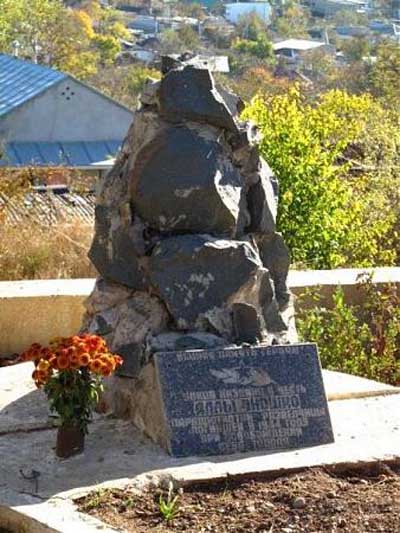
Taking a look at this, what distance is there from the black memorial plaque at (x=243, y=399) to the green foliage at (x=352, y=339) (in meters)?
1.56

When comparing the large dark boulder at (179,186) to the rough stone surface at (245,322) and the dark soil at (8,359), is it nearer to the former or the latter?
the rough stone surface at (245,322)

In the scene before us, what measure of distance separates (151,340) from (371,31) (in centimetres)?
11770

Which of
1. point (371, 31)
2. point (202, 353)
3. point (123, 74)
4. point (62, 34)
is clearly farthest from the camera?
point (371, 31)

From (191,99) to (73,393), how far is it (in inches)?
57.8

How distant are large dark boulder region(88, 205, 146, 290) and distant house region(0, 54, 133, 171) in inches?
1230

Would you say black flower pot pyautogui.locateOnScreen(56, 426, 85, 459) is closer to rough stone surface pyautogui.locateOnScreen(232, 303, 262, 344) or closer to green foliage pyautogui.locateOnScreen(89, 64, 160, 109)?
rough stone surface pyautogui.locateOnScreen(232, 303, 262, 344)

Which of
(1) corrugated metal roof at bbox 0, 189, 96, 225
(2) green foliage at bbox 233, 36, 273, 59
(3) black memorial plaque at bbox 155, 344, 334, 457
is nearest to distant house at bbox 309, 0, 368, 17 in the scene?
(2) green foliage at bbox 233, 36, 273, 59

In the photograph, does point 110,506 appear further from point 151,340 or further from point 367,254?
point 367,254

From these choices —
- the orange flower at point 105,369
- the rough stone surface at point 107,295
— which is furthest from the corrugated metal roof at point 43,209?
the orange flower at point 105,369

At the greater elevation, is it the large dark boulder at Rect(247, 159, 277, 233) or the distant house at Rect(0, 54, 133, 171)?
the large dark boulder at Rect(247, 159, 277, 233)

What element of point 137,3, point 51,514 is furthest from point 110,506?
point 137,3

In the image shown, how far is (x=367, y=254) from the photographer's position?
992cm

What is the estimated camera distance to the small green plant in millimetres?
4785

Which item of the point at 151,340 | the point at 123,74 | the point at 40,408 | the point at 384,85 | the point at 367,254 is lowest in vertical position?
the point at 123,74
